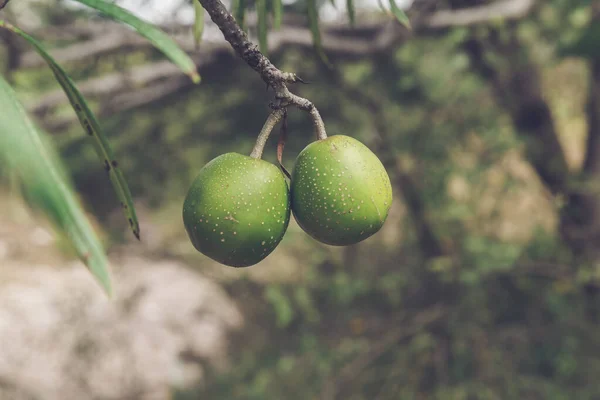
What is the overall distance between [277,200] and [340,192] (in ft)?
0.34

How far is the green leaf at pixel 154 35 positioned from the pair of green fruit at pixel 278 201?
23cm

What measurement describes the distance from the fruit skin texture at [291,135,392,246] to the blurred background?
6.37 ft

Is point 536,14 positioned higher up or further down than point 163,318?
higher up

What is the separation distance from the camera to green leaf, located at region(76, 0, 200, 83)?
2.11ft

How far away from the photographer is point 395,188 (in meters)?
4.30

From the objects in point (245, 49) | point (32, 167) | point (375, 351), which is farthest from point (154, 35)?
point (375, 351)

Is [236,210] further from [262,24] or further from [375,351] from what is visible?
[375,351]

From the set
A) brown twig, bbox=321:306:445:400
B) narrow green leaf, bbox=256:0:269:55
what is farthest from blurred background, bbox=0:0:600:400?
narrow green leaf, bbox=256:0:269:55

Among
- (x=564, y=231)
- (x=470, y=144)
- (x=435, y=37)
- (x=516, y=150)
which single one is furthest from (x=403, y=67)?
(x=564, y=231)

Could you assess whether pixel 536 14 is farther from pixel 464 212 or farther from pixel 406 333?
pixel 406 333

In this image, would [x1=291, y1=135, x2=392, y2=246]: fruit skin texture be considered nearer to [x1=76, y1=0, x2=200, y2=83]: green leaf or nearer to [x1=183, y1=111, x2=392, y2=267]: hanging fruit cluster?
[x1=183, y1=111, x2=392, y2=267]: hanging fruit cluster

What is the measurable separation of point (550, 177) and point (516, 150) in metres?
0.28

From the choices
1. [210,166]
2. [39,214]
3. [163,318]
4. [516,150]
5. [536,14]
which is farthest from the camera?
[163,318]

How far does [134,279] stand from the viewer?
4.61 m
